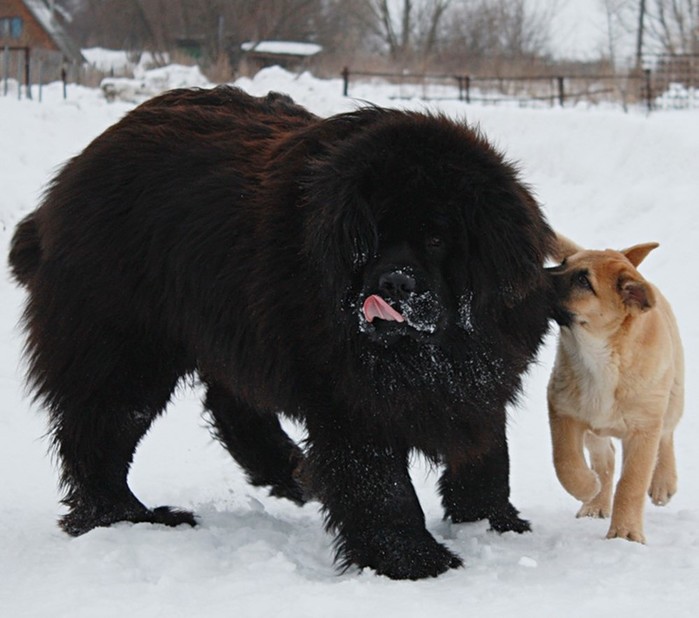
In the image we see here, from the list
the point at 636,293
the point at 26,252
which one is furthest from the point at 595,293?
the point at 26,252

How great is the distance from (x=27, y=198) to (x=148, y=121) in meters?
9.99

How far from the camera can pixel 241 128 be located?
4992 millimetres

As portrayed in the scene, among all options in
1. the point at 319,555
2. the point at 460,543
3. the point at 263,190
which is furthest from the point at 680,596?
the point at 263,190

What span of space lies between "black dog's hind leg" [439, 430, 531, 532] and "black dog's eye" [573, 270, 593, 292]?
2.59 feet

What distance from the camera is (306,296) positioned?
4.30 metres

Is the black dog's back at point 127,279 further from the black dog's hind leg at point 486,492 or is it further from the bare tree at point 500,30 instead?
the bare tree at point 500,30

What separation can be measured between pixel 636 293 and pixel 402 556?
1.59 metres

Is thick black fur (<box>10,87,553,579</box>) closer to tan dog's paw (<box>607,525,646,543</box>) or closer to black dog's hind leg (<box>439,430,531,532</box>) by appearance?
black dog's hind leg (<box>439,430,531,532</box>)

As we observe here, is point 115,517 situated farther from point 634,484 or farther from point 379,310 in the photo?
point 634,484

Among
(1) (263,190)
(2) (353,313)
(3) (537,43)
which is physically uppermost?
(3) (537,43)

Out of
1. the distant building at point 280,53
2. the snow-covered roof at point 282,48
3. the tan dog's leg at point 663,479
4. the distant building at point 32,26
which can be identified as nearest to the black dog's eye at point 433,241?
the tan dog's leg at point 663,479

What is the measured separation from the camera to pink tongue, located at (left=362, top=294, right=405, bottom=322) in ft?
12.8

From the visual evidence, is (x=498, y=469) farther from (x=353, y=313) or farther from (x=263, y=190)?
(x=263, y=190)

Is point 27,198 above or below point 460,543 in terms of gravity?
above
